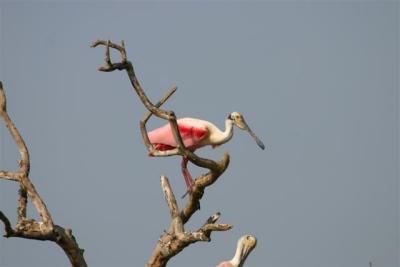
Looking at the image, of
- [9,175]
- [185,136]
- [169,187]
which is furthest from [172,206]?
[9,175]

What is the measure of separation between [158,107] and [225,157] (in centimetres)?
116

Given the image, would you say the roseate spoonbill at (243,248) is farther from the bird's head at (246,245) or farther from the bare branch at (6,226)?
the bare branch at (6,226)

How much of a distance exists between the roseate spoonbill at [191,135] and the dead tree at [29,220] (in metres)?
2.16

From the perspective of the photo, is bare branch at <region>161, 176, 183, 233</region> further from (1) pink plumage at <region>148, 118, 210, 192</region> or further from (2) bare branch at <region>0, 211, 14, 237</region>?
(2) bare branch at <region>0, 211, 14, 237</region>

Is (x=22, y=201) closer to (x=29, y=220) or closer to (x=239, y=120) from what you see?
(x=29, y=220)

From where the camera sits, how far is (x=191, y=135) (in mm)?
21625

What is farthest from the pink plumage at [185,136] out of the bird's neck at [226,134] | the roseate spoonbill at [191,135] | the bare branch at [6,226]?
the bare branch at [6,226]

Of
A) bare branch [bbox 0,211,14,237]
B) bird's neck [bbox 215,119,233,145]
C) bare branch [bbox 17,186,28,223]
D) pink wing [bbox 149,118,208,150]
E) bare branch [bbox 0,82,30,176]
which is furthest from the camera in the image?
bird's neck [bbox 215,119,233,145]

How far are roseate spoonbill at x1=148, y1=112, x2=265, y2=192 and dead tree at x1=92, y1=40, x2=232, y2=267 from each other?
72cm

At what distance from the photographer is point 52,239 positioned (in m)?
19.3

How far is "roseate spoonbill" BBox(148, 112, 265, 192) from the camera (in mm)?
21266

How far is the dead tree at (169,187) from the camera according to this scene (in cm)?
1858

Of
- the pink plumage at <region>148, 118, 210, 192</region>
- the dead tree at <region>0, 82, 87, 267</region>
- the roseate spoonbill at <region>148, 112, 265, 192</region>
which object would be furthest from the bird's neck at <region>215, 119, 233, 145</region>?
the dead tree at <region>0, 82, 87, 267</region>

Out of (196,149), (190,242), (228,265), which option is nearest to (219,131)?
(196,149)
